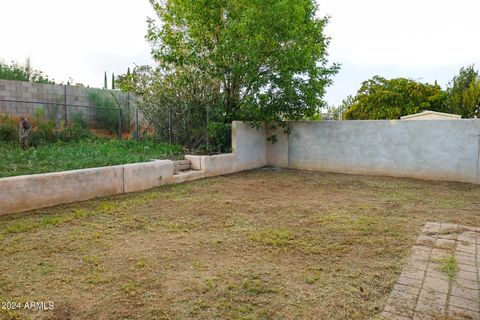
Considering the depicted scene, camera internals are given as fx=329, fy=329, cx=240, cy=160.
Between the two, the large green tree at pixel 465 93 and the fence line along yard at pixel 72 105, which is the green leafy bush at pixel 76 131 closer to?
the fence line along yard at pixel 72 105

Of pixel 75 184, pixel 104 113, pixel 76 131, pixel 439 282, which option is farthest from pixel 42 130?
pixel 439 282

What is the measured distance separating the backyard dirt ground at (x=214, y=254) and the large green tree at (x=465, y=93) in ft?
51.6

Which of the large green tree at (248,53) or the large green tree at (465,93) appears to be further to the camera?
the large green tree at (465,93)

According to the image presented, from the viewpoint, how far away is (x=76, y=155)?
6273 mm

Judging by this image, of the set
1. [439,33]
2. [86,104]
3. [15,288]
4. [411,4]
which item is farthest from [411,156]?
[86,104]

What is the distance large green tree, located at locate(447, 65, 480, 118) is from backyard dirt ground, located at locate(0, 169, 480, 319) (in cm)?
1572

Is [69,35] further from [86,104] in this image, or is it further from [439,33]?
[439,33]

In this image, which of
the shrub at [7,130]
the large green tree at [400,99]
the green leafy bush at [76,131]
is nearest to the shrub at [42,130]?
the green leafy bush at [76,131]

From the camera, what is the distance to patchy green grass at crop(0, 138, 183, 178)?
204 inches

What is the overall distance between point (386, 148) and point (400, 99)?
50.0ft

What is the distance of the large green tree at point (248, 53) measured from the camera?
7719 mm

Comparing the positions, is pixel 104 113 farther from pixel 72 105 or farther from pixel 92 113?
pixel 72 105

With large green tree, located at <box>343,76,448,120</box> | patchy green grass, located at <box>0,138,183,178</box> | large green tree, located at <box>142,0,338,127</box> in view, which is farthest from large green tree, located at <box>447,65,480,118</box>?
patchy green grass, located at <box>0,138,183,178</box>

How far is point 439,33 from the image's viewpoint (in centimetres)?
1110
